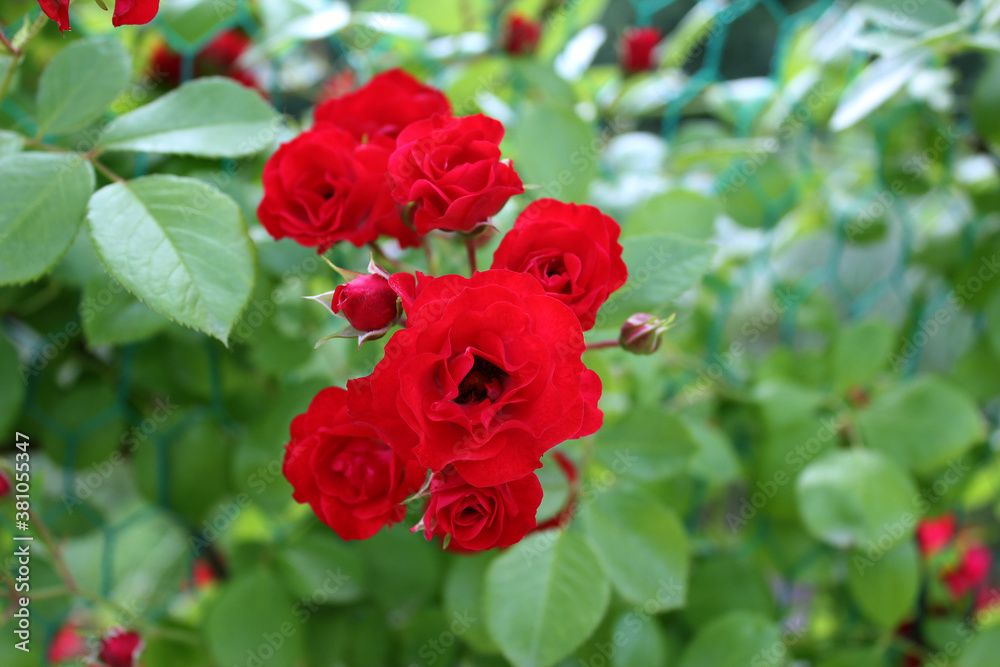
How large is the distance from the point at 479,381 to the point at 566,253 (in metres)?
0.07

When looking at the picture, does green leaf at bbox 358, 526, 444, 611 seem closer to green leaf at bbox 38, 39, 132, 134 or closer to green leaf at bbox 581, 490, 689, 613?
green leaf at bbox 581, 490, 689, 613

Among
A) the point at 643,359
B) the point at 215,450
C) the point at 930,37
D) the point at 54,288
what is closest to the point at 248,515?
the point at 215,450

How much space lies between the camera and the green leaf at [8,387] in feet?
1.80

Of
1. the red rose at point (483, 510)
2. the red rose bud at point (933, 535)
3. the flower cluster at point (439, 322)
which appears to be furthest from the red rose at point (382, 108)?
the red rose bud at point (933, 535)

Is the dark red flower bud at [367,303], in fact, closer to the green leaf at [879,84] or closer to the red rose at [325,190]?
the red rose at [325,190]

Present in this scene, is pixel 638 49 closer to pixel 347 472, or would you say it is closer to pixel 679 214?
pixel 679 214

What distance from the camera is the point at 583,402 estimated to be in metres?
0.29

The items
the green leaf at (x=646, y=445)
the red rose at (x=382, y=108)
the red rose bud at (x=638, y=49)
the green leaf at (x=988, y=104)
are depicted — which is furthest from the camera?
the red rose bud at (x=638, y=49)

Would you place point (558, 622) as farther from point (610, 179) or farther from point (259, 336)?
point (610, 179)

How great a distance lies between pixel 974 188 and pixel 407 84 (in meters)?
0.67

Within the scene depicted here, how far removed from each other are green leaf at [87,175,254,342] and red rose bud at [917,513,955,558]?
837mm

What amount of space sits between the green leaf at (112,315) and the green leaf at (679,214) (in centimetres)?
38

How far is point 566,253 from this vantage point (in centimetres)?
32

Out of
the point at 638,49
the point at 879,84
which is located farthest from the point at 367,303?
the point at 638,49
